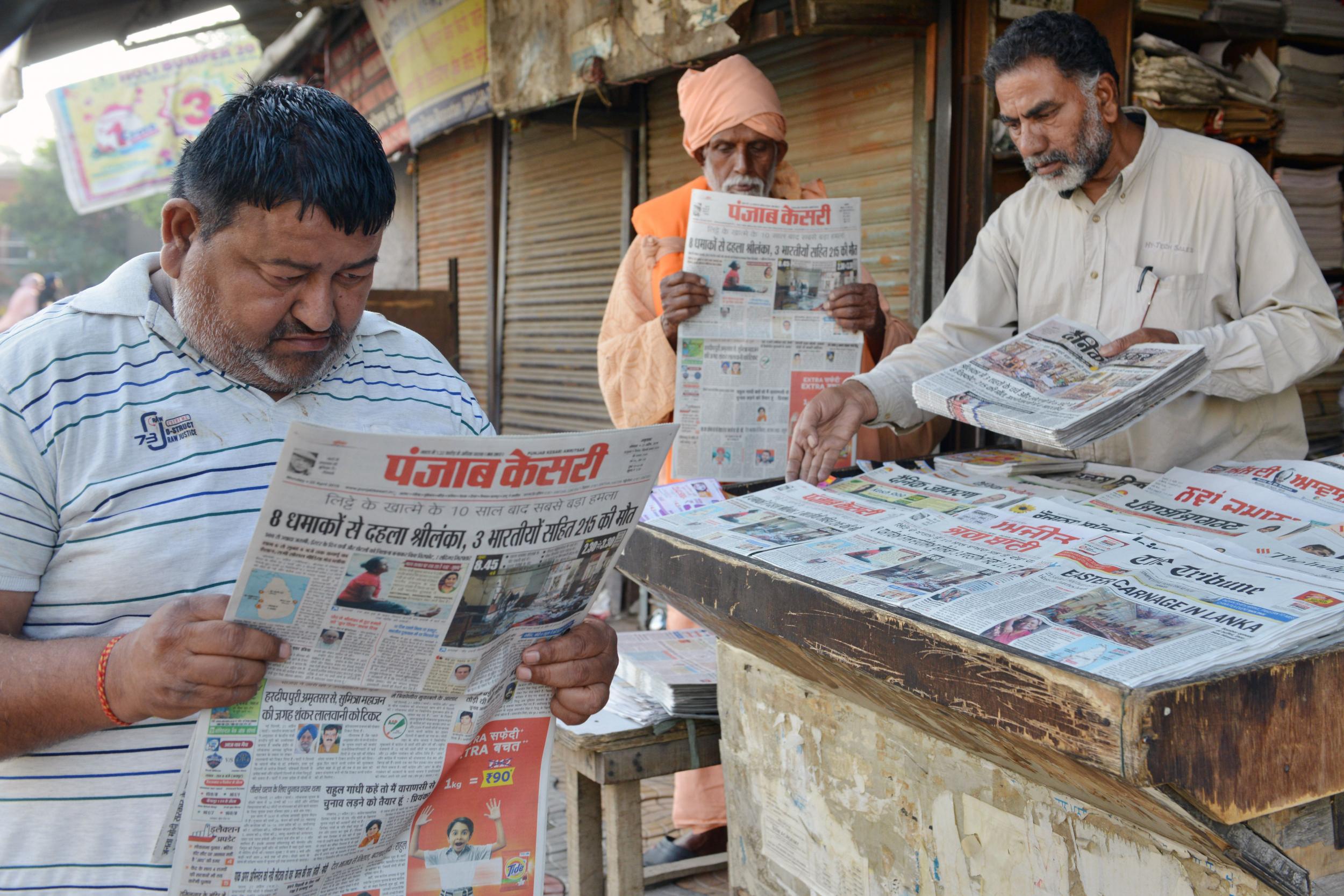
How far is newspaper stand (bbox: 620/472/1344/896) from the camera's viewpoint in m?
1.02

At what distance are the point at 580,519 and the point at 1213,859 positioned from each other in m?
0.83

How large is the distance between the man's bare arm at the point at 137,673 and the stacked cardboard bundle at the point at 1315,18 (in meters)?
4.21

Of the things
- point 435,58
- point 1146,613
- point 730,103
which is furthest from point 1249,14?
point 435,58

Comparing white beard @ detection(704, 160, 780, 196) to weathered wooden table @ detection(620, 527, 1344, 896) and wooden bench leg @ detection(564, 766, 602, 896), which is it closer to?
weathered wooden table @ detection(620, 527, 1344, 896)

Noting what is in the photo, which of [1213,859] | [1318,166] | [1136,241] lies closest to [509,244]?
[1318,166]

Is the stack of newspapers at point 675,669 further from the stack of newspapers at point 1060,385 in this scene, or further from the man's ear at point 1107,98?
the man's ear at point 1107,98

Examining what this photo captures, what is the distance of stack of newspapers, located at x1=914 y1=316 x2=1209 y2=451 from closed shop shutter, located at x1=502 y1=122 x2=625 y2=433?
3.67 meters

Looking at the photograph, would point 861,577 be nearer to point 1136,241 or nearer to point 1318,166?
point 1136,241

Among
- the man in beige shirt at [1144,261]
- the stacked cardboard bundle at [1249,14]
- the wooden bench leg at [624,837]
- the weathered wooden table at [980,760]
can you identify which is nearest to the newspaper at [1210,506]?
the man in beige shirt at [1144,261]

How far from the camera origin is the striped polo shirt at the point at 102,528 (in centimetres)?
112

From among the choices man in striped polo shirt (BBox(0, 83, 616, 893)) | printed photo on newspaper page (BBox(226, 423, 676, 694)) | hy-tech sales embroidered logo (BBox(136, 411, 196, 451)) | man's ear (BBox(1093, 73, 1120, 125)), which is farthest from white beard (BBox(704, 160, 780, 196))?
hy-tech sales embroidered logo (BBox(136, 411, 196, 451))

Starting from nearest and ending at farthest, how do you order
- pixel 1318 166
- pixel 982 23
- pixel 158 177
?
pixel 982 23, pixel 1318 166, pixel 158 177

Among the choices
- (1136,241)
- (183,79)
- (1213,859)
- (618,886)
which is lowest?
(618,886)

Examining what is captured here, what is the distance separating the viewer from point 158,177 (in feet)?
29.8
